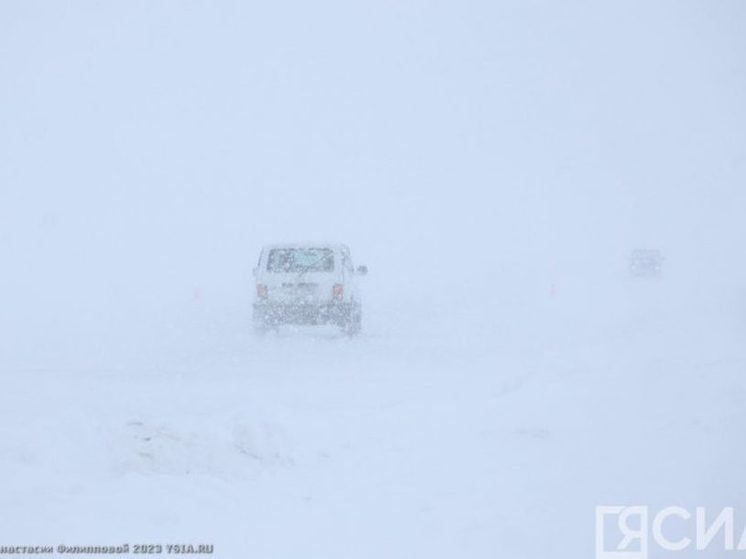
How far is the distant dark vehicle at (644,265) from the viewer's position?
119ft

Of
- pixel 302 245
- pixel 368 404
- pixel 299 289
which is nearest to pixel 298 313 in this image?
pixel 299 289

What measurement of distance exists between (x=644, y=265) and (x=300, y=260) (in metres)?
25.8

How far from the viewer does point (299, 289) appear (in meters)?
14.2

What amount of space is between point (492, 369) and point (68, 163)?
89.2 metres

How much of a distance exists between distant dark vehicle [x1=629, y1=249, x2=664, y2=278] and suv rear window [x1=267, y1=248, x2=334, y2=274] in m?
25.0

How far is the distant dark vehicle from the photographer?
36375mm

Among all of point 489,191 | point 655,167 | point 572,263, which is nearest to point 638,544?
point 572,263

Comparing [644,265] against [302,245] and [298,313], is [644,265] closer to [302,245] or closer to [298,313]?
[302,245]

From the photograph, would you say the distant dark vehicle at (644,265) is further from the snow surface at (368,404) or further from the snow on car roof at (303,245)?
the snow on car roof at (303,245)

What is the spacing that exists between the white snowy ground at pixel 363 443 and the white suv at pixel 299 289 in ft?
2.00

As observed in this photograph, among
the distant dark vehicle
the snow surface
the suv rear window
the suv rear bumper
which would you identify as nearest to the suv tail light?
the suv rear bumper

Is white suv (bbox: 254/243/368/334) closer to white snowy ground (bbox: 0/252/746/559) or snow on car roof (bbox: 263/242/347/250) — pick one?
snow on car roof (bbox: 263/242/347/250)

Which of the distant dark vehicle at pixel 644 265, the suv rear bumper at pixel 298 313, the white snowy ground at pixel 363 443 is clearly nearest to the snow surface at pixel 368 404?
the white snowy ground at pixel 363 443

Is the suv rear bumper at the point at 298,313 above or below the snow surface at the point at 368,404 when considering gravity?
above
